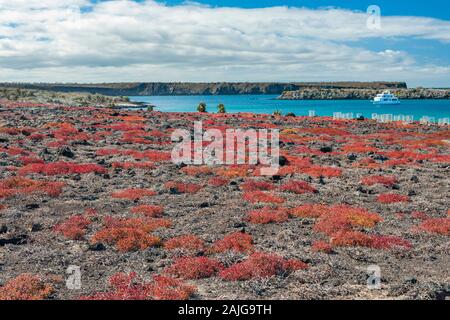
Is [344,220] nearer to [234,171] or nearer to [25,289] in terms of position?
[25,289]

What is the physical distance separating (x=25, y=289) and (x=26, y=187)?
46.1 ft

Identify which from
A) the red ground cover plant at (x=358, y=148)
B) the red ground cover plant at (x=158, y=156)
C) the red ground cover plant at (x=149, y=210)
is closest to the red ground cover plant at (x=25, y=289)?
the red ground cover plant at (x=149, y=210)

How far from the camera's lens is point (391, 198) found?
23750mm

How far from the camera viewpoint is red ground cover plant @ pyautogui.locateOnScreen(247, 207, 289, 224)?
19609 mm

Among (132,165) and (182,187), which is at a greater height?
(132,165)

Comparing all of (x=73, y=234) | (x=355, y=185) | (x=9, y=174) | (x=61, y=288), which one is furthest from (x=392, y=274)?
(x=9, y=174)

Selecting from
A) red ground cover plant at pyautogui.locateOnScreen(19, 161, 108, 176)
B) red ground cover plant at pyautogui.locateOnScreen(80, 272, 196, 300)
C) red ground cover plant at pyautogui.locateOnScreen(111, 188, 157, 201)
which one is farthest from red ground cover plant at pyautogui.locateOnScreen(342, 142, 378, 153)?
red ground cover plant at pyautogui.locateOnScreen(80, 272, 196, 300)

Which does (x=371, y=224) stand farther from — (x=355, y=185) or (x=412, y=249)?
(x=355, y=185)

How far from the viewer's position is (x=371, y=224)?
18.9 m

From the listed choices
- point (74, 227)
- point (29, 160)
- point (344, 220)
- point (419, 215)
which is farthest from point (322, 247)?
point (29, 160)

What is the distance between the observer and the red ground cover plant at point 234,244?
52.1ft

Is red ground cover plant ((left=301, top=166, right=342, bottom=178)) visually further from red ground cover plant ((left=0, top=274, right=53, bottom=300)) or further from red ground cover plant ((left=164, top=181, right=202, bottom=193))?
red ground cover plant ((left=0, top=274, right=53, bottom=300))

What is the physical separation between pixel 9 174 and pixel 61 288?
18.2 meters
